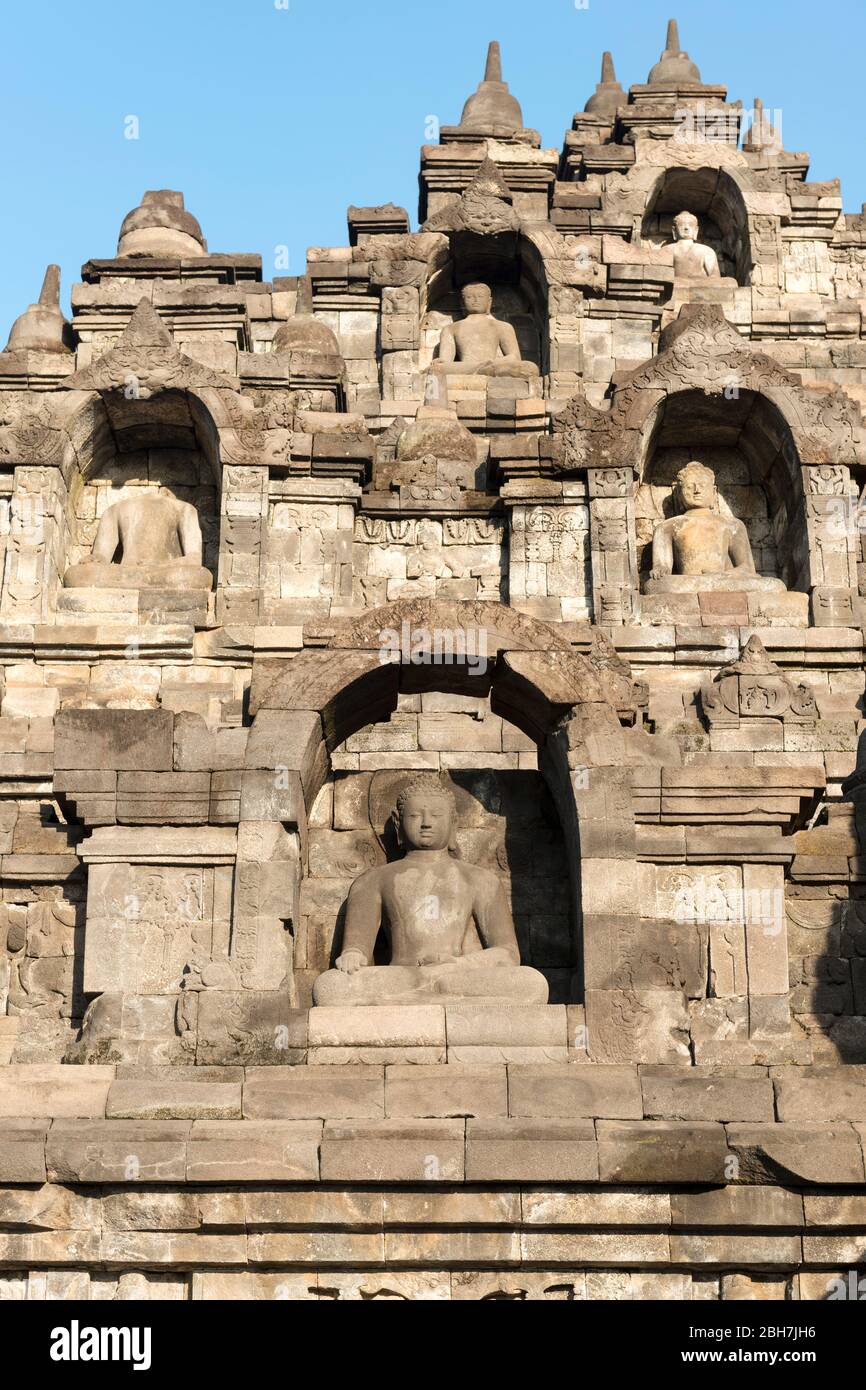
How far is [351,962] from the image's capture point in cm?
1753

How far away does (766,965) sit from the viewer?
17.3m

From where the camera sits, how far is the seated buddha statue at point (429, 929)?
56.1 feet

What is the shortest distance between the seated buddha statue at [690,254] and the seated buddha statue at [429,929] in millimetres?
12819

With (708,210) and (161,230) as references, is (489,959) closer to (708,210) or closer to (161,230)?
(161,230)

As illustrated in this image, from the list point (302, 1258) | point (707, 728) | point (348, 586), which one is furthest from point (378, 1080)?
point (348, 586)

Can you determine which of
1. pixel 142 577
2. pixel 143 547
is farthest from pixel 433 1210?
pixel 143 547

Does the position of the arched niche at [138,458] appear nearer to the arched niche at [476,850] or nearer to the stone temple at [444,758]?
the stone temple at [444,758]

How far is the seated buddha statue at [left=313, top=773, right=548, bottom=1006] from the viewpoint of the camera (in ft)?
56.1

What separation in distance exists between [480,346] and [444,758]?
771 cm

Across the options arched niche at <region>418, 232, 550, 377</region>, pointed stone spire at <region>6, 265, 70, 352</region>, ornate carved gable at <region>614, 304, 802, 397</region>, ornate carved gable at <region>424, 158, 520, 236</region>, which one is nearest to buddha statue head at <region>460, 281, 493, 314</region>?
arched niche at <region>418, 232, 550, 377</region>

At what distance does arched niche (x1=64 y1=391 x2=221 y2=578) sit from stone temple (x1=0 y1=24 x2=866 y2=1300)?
7 cm

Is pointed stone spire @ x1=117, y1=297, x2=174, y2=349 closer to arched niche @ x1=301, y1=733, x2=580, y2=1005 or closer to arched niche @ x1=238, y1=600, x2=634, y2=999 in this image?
arched niche @ x1=238, y1=600, x2=634, y2=999

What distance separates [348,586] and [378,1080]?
336 inches

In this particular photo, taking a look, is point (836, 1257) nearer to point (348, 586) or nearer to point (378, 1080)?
point (378, 1080)
